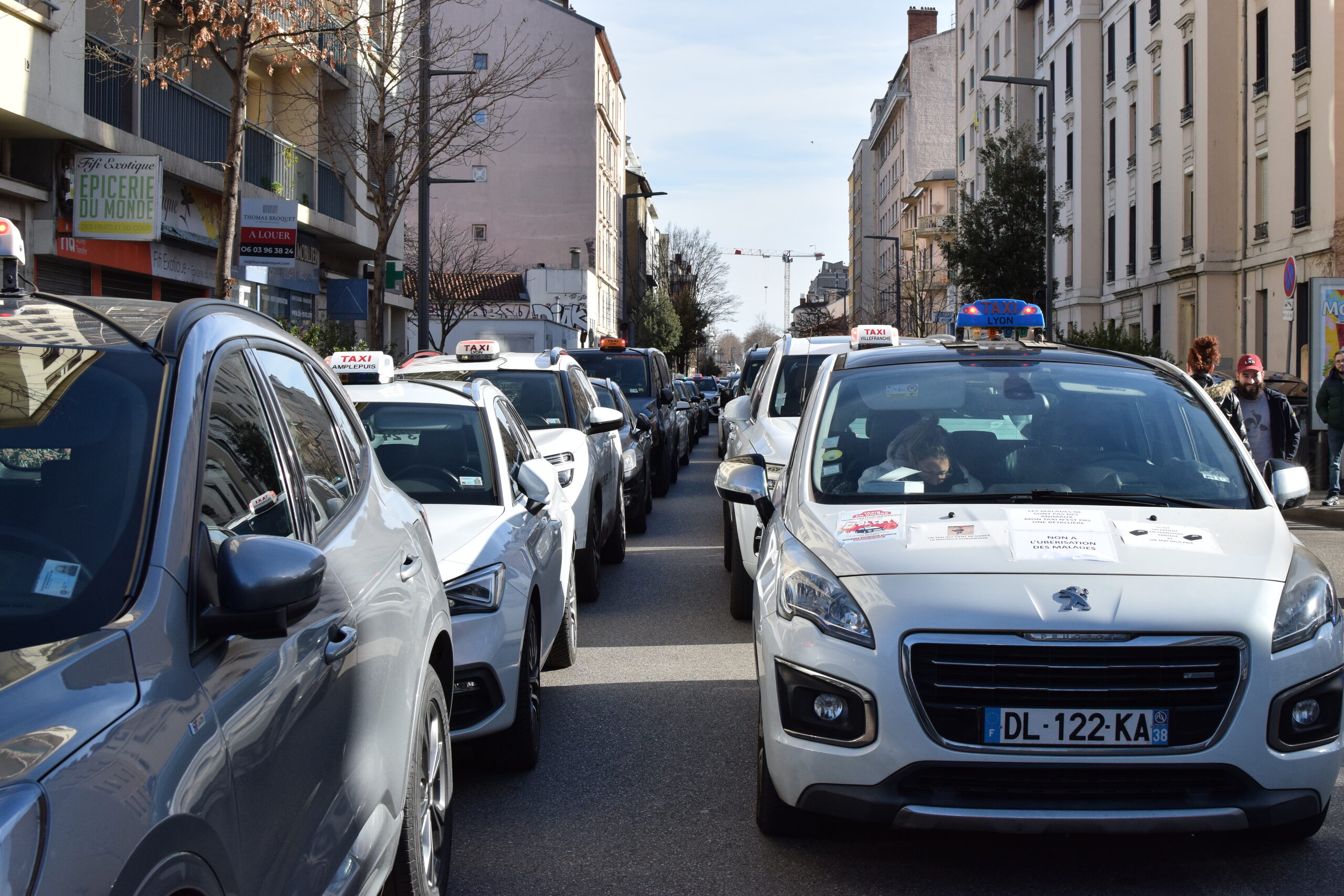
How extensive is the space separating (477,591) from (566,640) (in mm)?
1969

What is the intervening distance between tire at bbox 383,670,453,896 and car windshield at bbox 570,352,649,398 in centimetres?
1496

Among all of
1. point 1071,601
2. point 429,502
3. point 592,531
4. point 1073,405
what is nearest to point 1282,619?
point 1071,601

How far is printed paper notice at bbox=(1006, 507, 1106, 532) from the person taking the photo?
14.2 feet

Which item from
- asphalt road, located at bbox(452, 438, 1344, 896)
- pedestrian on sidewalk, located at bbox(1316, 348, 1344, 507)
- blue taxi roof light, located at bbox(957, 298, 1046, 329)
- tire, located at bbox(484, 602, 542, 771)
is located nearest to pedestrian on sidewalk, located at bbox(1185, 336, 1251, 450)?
blue taxi roof light, located at bbox(957, 298, 1046, 329)

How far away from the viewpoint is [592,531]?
380 inches

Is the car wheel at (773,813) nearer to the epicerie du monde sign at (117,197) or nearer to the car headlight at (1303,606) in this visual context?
the car headlight at (1303,606)

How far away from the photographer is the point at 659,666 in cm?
736

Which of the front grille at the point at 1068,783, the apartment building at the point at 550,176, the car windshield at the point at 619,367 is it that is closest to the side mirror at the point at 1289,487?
the front grille at the point at 1068,783

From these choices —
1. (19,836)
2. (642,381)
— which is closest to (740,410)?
(19,836)

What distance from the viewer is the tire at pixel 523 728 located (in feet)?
17.1

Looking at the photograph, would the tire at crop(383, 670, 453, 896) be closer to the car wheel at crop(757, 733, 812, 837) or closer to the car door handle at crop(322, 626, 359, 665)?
the car door handle at crop(322, 626, 359, 665)

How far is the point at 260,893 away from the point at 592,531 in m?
7.40

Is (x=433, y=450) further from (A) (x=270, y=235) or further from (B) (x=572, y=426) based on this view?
(A) (x=270, y=235)

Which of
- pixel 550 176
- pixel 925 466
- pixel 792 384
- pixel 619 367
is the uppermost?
pixel 550 176
